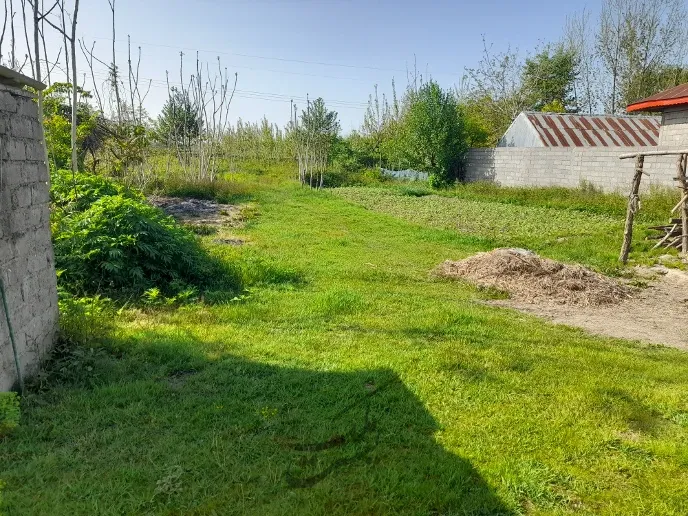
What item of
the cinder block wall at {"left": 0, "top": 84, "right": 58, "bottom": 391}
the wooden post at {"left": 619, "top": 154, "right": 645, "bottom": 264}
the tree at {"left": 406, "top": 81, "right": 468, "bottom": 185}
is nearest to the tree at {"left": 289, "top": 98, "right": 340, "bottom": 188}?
the tree at {"left": 406, "top": 81, "right": 468, "bottom": 185}

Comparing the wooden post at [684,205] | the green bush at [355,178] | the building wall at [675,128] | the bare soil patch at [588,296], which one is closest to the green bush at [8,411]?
the bare soil patch at [588,296]

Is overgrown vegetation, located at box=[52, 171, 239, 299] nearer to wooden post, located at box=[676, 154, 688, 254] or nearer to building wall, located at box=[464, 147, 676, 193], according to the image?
wooden post, located at box=[676, 154, 688, 254]

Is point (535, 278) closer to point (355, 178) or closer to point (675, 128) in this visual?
point (675, 128)

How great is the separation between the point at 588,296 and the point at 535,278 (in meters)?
0.74

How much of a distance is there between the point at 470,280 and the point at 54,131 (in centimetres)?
775

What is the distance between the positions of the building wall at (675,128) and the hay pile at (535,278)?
718 cm

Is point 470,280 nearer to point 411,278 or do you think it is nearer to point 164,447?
point 411,278

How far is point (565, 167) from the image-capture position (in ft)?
52.6

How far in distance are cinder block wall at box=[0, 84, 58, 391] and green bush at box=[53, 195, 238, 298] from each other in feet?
5.06

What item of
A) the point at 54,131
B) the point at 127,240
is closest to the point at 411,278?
the point at 127,240

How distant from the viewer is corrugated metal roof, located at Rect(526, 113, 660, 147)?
17.8m

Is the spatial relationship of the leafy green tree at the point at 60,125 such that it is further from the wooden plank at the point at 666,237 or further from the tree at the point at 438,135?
the tree at the point at 438,135

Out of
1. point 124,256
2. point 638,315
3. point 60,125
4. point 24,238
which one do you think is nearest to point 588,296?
point 638,315

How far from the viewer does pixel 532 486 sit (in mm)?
2389
